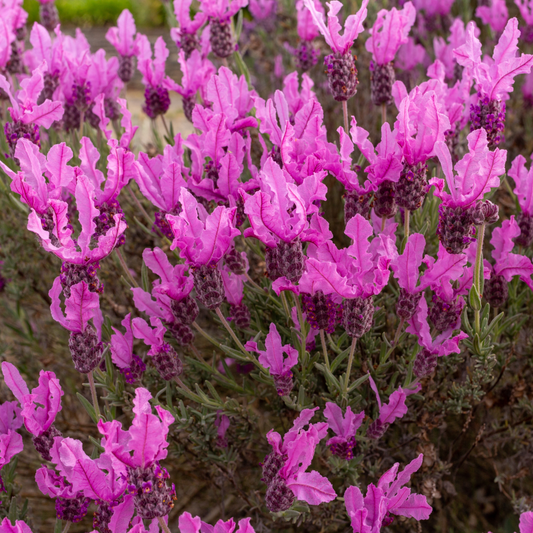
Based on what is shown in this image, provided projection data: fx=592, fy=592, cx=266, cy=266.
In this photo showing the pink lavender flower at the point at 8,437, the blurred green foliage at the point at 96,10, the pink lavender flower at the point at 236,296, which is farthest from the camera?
the blurred green foliage at the point at 96,10

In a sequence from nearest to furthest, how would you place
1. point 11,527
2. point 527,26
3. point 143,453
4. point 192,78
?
point 143,453 → point 11,527 → point 192,78 → point 527,26

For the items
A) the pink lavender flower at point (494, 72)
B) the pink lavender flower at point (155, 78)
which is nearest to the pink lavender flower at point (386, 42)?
the pink lavender flower at point (494, 72)

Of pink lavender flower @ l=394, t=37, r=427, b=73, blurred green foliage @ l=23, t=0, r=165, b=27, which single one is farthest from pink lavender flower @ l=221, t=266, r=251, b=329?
blurred green foliage @ l=23, t=0, r=165, b=27

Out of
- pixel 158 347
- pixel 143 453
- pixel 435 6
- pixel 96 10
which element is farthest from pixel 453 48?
pixel 96 10

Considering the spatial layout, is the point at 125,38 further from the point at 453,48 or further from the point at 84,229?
the point at 84,229

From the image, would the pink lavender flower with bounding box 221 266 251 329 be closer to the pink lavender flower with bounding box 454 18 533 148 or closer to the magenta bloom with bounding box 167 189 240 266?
the magenta bloom with bounding box 167 189 240 266

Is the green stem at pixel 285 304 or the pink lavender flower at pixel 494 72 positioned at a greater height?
the pink lavender flower at pixel 494 72

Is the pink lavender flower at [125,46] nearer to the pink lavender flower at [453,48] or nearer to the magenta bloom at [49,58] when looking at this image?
the magenta bloom at [49,58]
